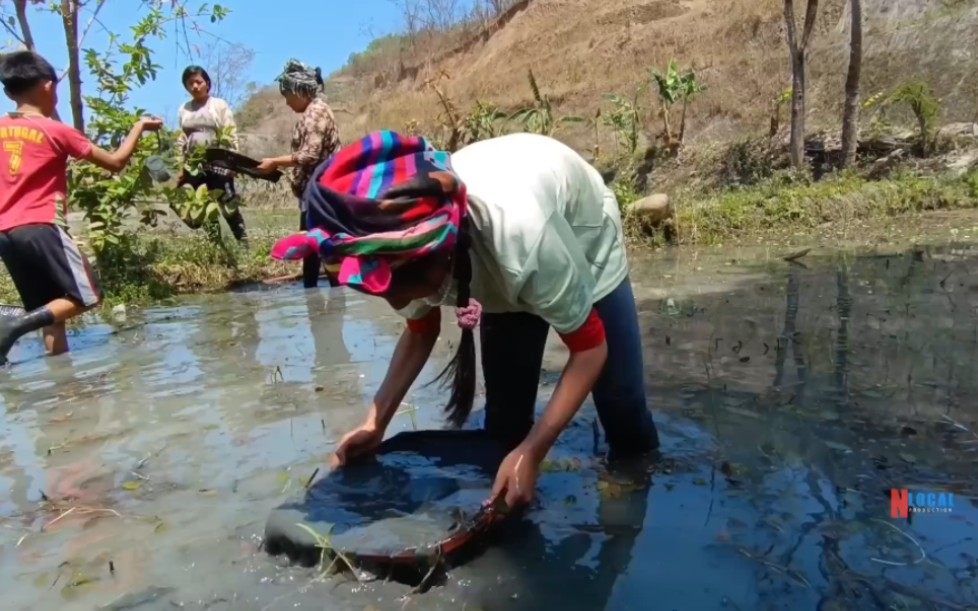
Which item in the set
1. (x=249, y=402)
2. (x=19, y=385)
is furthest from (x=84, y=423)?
(x=19, y=385)

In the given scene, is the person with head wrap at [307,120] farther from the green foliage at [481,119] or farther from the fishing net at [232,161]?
the green foliage at [481,119]

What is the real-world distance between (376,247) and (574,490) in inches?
51.8

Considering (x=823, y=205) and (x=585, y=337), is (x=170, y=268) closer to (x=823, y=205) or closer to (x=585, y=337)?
(x=585, y=337)

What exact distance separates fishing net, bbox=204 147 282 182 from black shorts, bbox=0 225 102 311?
7.62 ft

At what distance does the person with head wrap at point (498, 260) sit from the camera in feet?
6.31

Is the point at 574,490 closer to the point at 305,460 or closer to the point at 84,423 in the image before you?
the point at 305,460

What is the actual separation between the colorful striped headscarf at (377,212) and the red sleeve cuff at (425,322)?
27.5 inches

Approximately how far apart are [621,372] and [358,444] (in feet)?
2.93

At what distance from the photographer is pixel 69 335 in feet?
19.6

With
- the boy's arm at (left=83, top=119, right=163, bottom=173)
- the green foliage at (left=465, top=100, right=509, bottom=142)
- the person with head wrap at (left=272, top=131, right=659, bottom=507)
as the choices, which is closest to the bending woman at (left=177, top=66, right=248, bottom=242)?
the boy's arm at (left=83, top=119, right=163, bottom=173)

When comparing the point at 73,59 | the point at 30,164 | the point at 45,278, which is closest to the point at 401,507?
the point at 45,278

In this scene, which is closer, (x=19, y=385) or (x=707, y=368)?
(x=707, y=368)

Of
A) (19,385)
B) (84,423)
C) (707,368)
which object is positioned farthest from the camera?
(19,385)

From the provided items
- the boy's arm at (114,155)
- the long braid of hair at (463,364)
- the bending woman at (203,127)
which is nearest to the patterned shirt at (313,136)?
the bending woman at (203,127)
